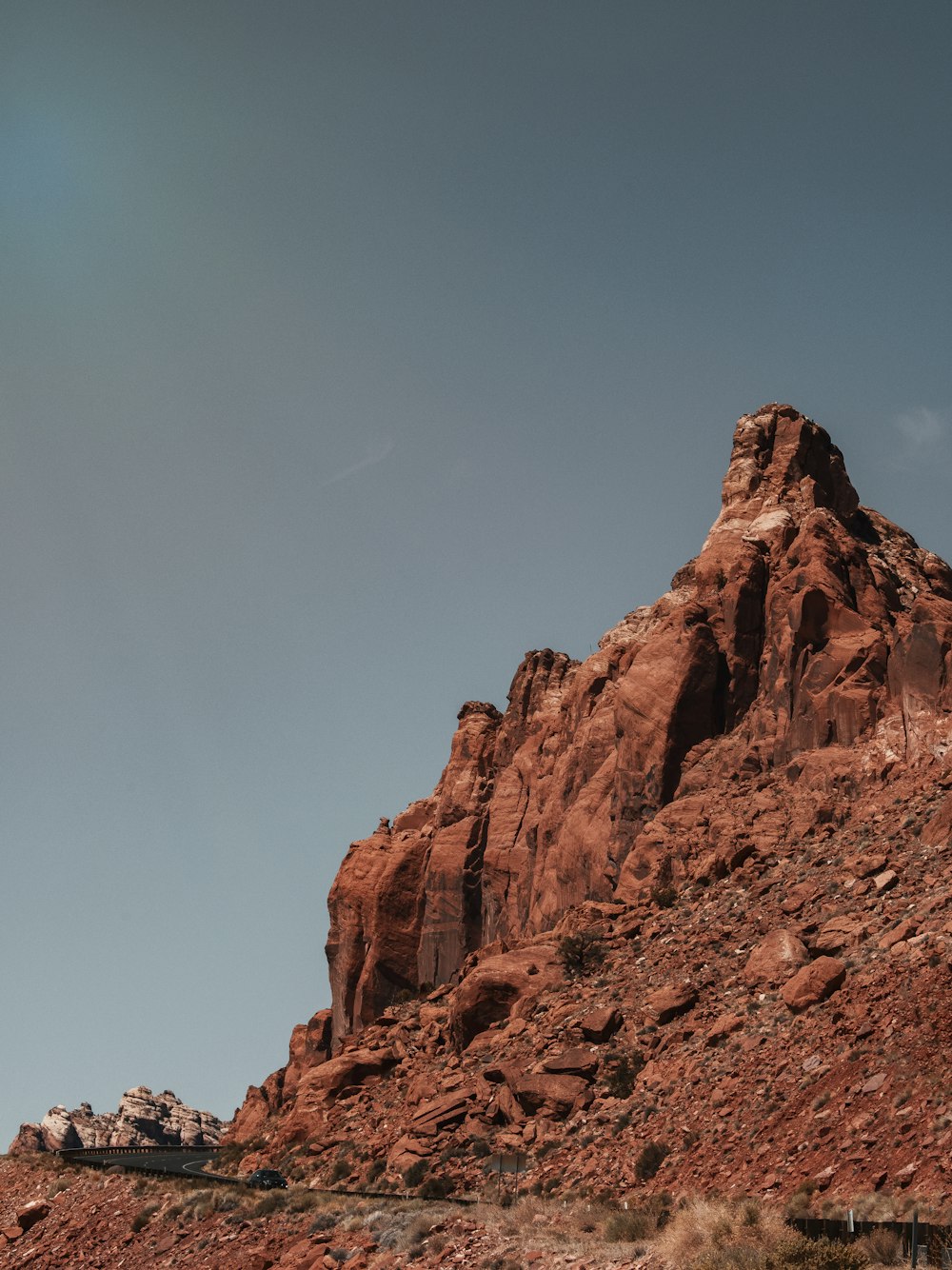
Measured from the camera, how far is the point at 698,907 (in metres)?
50.9

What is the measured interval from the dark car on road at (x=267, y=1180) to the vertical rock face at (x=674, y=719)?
65.4ft

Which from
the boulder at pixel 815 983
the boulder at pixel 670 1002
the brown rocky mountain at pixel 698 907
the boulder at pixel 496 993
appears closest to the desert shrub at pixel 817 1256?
the brown rocky mountain at pixel 698 907

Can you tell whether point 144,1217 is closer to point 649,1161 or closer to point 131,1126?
point 649,1161

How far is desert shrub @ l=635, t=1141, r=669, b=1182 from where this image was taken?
110 feet

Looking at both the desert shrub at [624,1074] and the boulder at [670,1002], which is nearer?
the desert shrub at [624,1074]

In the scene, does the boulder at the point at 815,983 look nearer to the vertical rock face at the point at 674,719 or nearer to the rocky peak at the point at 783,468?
the vertical rock face at the point at 674,719

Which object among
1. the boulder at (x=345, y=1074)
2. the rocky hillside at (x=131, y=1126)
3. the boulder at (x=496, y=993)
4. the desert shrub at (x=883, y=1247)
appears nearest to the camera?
the desert shrub at (x=883, y=1247)

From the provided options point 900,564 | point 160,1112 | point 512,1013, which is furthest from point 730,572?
point 160,1112

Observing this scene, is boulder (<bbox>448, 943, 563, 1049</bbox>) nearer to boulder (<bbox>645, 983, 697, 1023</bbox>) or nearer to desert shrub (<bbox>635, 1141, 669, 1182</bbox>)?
boulder (<bbox>645, 983, 697, 1023</bbox>)

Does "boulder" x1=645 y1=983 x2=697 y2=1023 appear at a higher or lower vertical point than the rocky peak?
lower

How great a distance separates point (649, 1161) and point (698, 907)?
17945 mm

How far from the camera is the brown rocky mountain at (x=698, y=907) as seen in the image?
Answer: 110 ft

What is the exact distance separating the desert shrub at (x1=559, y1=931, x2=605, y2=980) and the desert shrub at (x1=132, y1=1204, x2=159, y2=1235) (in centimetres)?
1879

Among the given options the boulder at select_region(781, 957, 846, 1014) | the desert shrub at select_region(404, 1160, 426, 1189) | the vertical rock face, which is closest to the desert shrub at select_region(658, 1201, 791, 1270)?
the boulder at select_region(781, 957, 846, 1014)
